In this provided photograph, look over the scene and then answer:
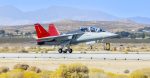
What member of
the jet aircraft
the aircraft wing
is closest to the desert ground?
the jet aircraft

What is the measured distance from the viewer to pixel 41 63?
4056 cm

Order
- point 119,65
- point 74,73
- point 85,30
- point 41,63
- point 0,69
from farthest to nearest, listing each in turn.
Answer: point 85,30, point 41,63, point 119,65, point 0,69, point 74,73

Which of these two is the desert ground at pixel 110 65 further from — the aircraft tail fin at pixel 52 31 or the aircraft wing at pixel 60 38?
the aircraft tail fin at pixel 52 31

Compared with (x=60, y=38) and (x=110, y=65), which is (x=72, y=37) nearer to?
(x=60, y=38)

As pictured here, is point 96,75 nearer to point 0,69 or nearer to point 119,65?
point 0,69

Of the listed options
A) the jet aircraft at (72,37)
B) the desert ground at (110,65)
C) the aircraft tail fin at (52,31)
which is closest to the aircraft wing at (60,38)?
the jet aircraft at (72,37)

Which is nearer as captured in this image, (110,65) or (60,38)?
(110,65)

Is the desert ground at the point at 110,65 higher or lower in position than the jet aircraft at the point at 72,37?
lower

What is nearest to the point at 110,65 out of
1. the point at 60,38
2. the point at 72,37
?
the point at 72,37

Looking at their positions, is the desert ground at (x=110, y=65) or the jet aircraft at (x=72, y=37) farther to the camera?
the jet aircraft at (x=72, y=37)

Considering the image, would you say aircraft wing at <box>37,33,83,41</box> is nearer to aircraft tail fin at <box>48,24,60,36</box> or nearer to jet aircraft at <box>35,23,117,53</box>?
jet aircraft at <box>35,23,117,53</box>

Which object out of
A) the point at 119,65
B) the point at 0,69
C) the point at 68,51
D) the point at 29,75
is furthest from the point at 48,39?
the point at 29,75

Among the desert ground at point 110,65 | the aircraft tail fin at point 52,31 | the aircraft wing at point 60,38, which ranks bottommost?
the desert ground at point 110,65

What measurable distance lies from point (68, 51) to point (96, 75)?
34.6 meters
